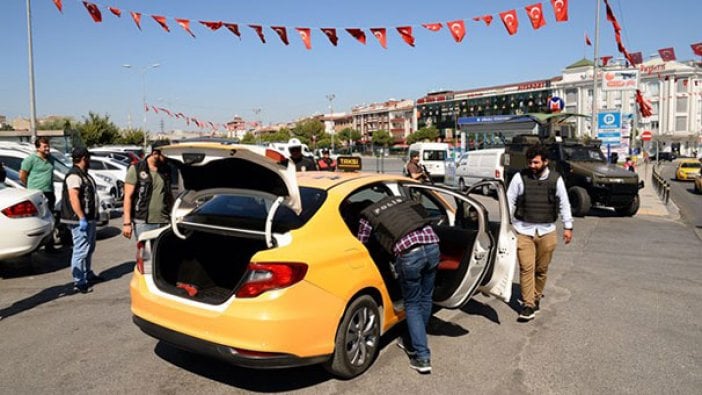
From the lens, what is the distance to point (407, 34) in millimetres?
14039

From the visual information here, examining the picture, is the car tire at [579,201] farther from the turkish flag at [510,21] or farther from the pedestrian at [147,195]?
the pedestrian at [147,195]

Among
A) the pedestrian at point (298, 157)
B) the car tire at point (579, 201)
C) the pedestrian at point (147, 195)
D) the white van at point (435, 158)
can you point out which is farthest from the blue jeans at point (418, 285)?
the white van at point (435, 158)

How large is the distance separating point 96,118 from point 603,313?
53.9 metres

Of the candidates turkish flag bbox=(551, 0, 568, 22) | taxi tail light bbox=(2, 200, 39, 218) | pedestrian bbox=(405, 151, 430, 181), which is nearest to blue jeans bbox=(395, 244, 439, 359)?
taxi tail light bbox=(2, 200, 39, 218)

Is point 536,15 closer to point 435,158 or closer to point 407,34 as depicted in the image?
point 407,34

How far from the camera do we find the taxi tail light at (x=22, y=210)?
655cm

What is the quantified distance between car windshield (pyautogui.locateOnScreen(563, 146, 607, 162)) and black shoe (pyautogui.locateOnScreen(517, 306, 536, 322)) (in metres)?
10.5

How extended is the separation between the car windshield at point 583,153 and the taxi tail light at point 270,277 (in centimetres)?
1303

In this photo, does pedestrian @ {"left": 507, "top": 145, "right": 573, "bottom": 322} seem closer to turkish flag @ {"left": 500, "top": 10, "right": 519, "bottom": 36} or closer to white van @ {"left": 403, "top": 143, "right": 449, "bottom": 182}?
turkish flag @ {"left": 500, "top": 10, "right": 519, "bottom": 36}

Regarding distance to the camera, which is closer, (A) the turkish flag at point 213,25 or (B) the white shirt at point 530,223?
(B) the white shirt at point 530,223

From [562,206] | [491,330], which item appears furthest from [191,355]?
[562,206]

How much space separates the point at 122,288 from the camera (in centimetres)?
633

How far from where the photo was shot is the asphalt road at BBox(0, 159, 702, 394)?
3.73 metres

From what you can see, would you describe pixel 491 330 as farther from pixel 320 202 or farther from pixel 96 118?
pixel 96 118
